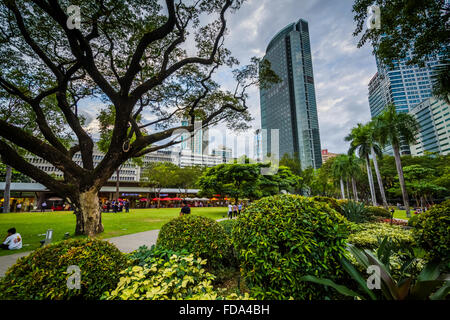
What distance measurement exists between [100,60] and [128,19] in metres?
3.83

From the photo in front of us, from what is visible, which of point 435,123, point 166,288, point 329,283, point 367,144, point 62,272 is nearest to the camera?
point 166,288

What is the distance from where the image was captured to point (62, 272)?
2406 millimetres

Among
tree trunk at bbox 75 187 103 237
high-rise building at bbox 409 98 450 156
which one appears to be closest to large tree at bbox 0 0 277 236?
tree trunk at bbox 75 187 103 237

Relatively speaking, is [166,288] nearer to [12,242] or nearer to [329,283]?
[329,283]

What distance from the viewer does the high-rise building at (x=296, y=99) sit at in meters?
81.0

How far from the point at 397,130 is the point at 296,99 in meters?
66.6

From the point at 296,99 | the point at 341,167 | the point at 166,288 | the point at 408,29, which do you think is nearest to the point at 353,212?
the point at 408,29

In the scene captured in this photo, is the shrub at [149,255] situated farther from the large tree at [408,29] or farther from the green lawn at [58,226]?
the large tree at [408,29]

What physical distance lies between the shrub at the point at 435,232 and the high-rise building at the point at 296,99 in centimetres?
7801

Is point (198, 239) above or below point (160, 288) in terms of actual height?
above

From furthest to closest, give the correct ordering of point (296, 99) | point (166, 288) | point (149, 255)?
point (296, 99), point (149, 255), point (166, 288)
